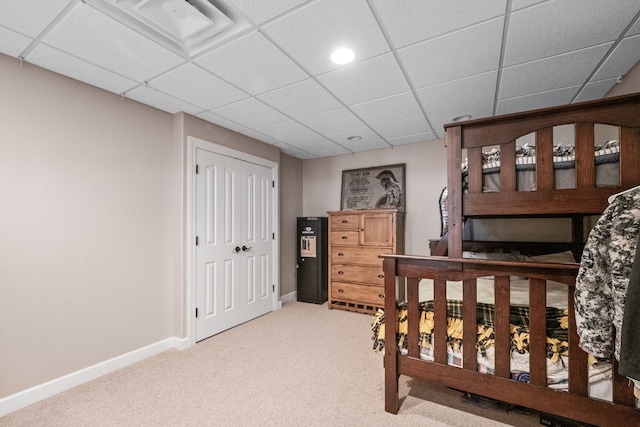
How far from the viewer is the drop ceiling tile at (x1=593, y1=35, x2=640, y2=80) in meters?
1.73

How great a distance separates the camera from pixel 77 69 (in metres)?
2.04

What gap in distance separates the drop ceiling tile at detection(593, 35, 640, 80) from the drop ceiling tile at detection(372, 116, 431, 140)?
54.1 inches

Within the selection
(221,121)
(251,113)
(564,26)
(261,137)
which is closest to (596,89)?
(564,26)

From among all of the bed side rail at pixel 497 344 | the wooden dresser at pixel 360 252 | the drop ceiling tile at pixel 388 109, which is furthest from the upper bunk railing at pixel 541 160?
the wooden dresser at pixel 360 252

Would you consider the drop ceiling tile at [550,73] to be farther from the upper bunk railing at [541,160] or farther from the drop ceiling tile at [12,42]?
the drop ceiling tile at [12,42]

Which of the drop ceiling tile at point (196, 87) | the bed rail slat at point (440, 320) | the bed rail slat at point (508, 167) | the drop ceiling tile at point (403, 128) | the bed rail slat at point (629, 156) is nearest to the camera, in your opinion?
the bed rail slat at point (629, 156)

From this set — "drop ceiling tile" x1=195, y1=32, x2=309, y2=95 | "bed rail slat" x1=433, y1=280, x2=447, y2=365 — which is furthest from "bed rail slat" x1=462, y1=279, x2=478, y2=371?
"drop ceiling tile" x1=195, y1=32, x2=309, y2=95

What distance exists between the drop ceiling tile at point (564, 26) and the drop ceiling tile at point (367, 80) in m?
0.72

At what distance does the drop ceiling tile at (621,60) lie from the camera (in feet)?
5.69

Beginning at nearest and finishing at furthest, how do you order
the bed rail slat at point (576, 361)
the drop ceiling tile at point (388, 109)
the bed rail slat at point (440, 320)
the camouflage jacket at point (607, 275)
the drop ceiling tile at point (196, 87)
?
the camouflage jacket at point (607, 275)
the bed rail slat at point (576, 361)
the bed rail slat at point (440, 320)
the drop ceiling tile at point (196, 87)
the drop ceiling tile at point (388, 109)

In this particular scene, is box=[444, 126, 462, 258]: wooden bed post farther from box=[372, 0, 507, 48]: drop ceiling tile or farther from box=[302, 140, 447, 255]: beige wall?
box=[302, 140, 447, 255]: beige wall

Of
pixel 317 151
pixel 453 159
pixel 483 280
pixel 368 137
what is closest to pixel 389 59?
pixel 453 159

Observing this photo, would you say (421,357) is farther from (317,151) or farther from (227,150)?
(317,151)

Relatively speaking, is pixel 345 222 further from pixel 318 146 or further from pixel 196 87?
pixel 196 87
